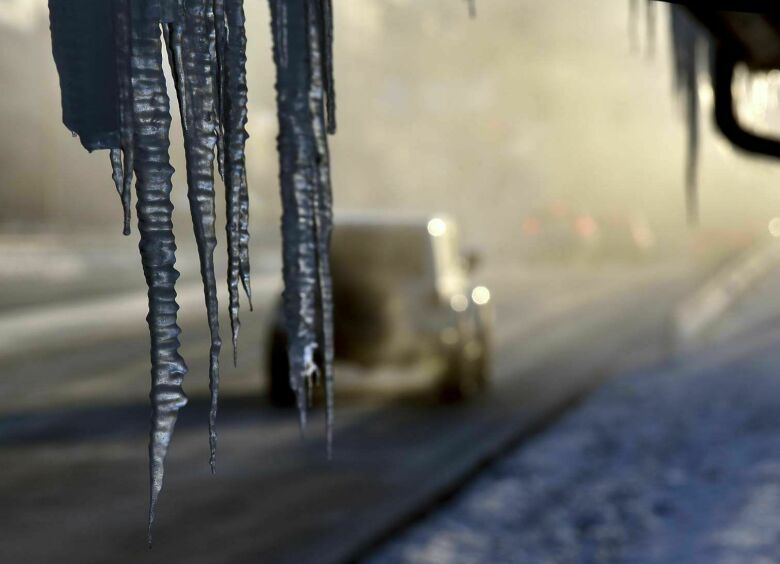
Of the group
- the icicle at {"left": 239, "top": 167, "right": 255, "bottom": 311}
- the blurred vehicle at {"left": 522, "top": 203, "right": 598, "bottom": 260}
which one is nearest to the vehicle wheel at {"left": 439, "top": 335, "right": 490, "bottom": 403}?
the icicle at {"left": 239, "top": 167, "right": 255, "bottom": 311}

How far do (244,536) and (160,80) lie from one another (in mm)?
5219

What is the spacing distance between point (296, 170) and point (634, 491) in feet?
19.4

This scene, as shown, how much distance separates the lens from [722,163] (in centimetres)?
6003

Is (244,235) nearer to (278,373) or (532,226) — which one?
(278,373)

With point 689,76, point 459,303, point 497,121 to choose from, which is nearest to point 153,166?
point 689,76

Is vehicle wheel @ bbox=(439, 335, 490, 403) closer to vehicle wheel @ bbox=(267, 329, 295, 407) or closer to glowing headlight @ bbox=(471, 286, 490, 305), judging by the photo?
glowing headlight @ bbox=(471, 286, 490, 305)

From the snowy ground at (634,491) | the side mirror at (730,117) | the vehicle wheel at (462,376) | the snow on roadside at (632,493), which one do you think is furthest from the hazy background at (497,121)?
the side mirror at (730,117)

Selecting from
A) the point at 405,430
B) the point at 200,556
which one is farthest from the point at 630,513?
the point at 405,430

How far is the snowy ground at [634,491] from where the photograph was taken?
6262mm

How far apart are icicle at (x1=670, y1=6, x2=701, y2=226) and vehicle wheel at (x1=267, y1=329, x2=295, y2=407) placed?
579 cm

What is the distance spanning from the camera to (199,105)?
1921mm

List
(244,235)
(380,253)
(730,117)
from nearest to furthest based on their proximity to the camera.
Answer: (244,235) → (730,117) → (380,253)

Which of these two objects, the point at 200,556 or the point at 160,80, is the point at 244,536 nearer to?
the point at 200,556

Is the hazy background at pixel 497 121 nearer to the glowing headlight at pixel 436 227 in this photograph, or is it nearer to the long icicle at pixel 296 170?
the glowing headlight at pixel 436 227
